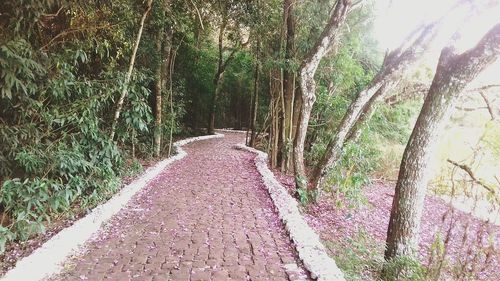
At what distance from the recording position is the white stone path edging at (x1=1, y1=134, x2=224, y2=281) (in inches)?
149

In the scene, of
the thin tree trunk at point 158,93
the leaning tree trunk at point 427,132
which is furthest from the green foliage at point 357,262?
the thin tree trunk at point 158,93

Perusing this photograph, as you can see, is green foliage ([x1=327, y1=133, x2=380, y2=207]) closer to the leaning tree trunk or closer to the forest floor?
the forest floor

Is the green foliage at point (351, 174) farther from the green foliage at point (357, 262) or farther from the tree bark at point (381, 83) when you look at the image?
the green foliage at point (357, 262)

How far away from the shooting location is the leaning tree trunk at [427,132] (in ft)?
14.3

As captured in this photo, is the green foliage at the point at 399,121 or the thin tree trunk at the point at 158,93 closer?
the thin tree trunk at the point at 158,93

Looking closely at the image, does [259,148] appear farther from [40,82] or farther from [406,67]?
[40,82]

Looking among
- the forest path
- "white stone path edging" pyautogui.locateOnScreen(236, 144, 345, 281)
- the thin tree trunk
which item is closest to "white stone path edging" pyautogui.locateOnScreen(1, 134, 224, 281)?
the forest path

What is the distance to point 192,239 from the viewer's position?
16.8 ft

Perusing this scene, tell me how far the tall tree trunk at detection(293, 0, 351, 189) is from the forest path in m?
0.89

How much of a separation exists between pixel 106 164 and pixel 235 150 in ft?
27.4

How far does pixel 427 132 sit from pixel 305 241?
192 cm

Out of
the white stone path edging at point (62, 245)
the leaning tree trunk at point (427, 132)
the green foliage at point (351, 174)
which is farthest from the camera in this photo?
the green foliage at point (351, 174)

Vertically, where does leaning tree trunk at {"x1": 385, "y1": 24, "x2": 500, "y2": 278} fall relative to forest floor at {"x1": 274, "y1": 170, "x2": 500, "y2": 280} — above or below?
above

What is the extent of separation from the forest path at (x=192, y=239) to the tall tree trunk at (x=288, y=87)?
2.66 meters
